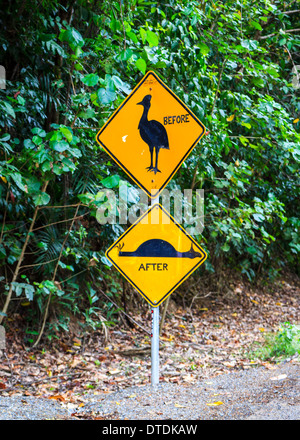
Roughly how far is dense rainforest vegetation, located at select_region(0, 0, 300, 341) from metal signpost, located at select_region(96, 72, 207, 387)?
29cm

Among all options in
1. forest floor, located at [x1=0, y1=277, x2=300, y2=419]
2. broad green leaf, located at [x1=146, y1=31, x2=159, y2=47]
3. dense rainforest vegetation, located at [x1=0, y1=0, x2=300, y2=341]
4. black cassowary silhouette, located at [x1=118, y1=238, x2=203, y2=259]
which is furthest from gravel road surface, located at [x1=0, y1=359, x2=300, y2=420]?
broad green leaf, located at [x1=146, y1=31, x2=159, y2=47]

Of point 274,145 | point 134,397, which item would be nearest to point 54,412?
point 134,397

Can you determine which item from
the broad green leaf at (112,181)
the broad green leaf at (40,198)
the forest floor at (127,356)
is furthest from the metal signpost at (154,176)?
the forest floor at (127,356)

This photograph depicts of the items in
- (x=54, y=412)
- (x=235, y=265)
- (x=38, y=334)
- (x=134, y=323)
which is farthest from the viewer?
(x=235, y=265)

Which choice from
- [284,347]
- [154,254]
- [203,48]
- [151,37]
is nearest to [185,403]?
[154,254]

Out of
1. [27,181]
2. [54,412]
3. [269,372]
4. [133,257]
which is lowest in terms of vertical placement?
[54,412]

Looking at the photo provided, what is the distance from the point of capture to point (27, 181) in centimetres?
516

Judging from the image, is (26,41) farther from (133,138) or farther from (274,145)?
(274,145)

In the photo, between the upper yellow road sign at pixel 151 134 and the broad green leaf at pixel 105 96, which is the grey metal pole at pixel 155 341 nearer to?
the upper yellow road sign at pixel 151 134

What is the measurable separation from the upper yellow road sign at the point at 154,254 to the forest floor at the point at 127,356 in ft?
3.77

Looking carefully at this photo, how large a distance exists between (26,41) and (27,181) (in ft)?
6.02

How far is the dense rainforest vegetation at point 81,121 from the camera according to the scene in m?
5.14

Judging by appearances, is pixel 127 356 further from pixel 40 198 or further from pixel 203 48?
pixel 203 48

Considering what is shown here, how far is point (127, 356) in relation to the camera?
6559 mm
